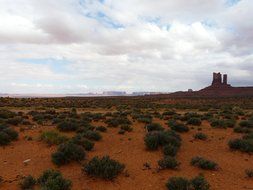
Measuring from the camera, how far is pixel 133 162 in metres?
13.1

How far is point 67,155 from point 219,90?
140370 millimetres

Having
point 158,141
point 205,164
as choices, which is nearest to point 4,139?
point 158,141

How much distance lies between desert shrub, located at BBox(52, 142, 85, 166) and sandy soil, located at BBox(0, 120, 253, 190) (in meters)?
0.29

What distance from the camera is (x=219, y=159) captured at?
1384 centimetres

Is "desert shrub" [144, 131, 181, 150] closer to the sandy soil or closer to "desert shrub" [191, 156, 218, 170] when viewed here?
the sandy soil

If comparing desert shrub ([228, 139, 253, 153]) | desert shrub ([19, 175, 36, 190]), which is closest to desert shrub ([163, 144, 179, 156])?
desert shrub ([228, 139, 253, 153])

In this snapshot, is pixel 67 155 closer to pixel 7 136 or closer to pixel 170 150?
pixel 170 150

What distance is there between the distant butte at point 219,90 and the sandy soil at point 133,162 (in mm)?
118201

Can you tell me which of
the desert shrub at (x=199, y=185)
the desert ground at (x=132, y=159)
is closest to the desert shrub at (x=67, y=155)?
the desert ground at (x=132, y=159)

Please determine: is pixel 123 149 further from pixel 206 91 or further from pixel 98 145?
pixel 206 91

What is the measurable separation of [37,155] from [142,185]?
19.7 ft

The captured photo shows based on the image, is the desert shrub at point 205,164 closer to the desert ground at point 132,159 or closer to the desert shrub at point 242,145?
the desert ground at point 132,159

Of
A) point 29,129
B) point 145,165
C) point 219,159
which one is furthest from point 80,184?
point 29,129

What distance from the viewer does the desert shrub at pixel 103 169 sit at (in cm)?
1083
